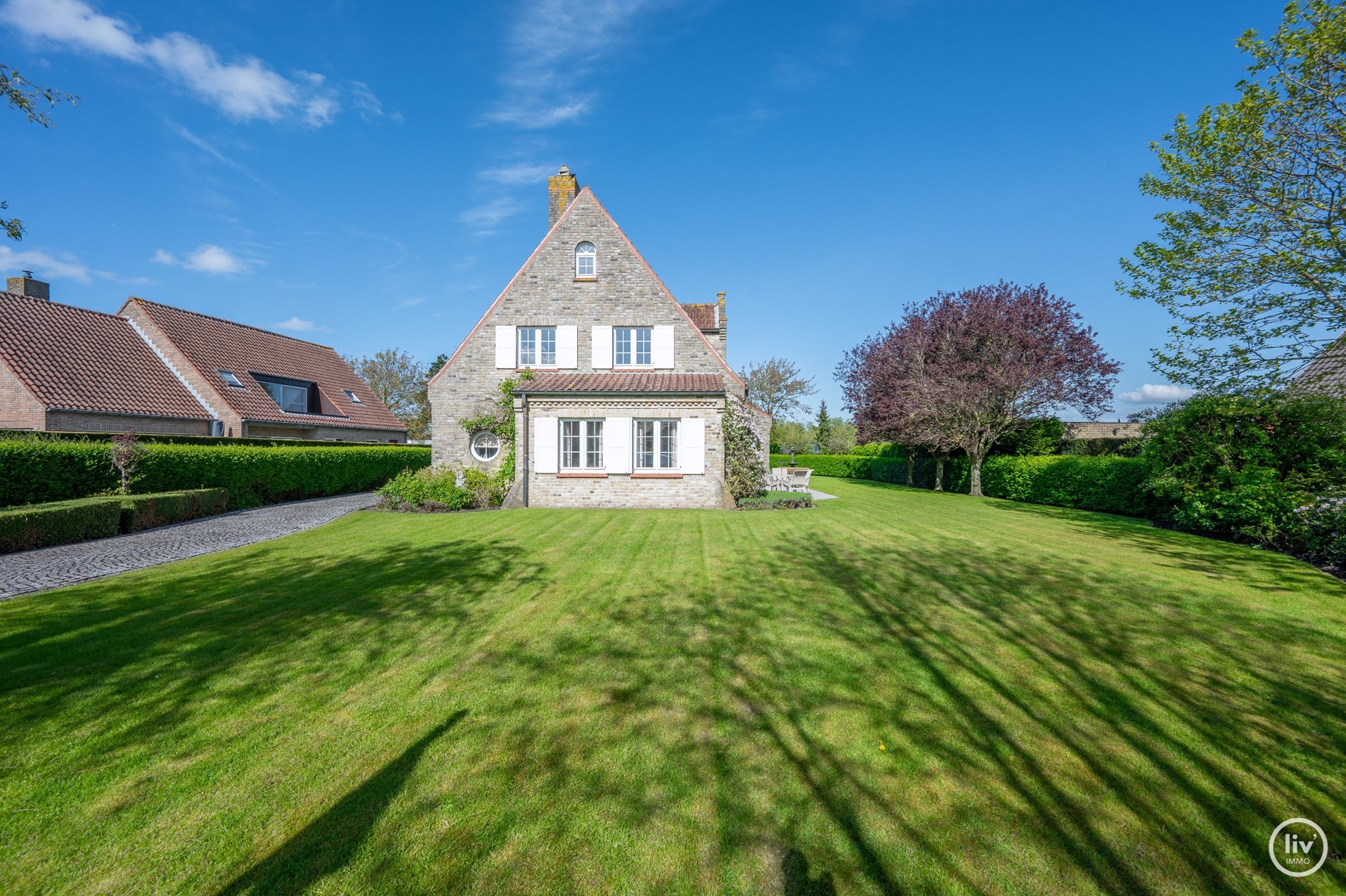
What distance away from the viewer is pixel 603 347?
1748 centimetres

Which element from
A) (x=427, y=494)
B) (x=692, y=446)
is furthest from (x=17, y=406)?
(x=692, y=446)

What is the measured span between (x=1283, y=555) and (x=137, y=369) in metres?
32.7

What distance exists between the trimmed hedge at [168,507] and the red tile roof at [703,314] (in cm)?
1737

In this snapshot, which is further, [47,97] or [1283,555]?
[1283,555]

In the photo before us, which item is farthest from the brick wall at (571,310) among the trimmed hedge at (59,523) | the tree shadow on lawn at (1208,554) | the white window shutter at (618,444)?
the tree shadow on lawn at (1208,554)

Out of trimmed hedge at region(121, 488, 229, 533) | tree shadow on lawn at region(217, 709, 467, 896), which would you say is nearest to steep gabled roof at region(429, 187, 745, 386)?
trimmed hedge at region(121, 488, 229, 533)

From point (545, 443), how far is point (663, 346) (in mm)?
4949

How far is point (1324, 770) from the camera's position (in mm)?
3357

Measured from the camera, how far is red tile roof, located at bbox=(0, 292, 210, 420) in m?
16.5

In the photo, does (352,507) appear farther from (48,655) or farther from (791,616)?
(791,616)

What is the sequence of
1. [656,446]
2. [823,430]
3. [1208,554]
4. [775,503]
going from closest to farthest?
[1208,554] < [775,503] < [656,446] < [823,430]

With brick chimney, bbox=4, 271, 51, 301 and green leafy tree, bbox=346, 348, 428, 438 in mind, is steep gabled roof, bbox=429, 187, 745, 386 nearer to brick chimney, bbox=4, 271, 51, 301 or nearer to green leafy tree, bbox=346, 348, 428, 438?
brick chimney, bbox=4, 271, 51, 301

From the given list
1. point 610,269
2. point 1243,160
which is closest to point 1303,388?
point 1243,160

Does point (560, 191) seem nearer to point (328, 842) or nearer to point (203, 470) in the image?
point (203, 470)
